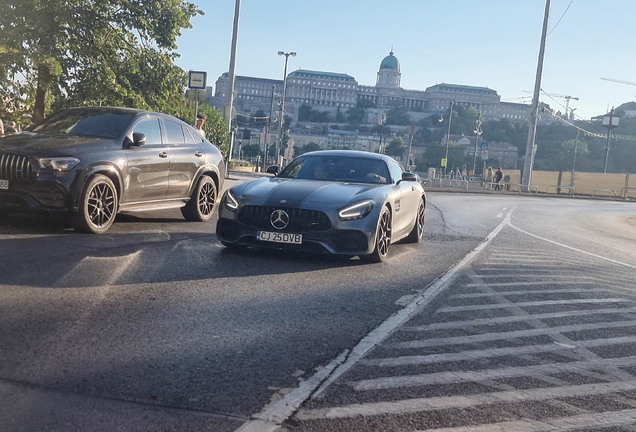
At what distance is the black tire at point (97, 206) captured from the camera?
9250 millimetres

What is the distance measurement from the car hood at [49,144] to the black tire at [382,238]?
3621 mm

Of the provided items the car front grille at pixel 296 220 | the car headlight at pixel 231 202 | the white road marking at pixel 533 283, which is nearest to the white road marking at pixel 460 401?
the white road marking at pixel 533 283

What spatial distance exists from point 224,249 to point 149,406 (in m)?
5.70

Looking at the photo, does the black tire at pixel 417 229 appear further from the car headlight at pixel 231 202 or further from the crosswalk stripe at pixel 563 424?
the crosswalk stripe at pixel 563 424

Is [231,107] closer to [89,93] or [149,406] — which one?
[89,93]

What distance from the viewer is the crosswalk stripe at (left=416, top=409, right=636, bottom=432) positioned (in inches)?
138

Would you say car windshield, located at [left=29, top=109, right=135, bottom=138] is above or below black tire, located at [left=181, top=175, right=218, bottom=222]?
above

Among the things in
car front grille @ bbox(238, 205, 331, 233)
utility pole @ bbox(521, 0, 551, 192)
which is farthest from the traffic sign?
utility pole @ bbox(521, 0, 551, 192)

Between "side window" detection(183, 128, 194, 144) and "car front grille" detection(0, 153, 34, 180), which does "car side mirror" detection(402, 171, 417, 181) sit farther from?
"car front grille" detection(0, 153, 34, 180)

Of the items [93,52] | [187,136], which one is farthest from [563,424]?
[93,52]

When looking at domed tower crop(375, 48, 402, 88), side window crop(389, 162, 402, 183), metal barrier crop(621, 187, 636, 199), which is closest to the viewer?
side window crop(389, 162, 402, 183)

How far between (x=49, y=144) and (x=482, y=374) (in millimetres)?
6699

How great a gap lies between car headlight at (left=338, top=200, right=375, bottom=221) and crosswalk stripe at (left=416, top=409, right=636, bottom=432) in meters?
Answer: 4.77

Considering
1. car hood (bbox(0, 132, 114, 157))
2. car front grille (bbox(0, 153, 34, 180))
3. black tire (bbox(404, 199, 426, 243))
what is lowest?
black tire (bbox(404, 199, 426, 243))
